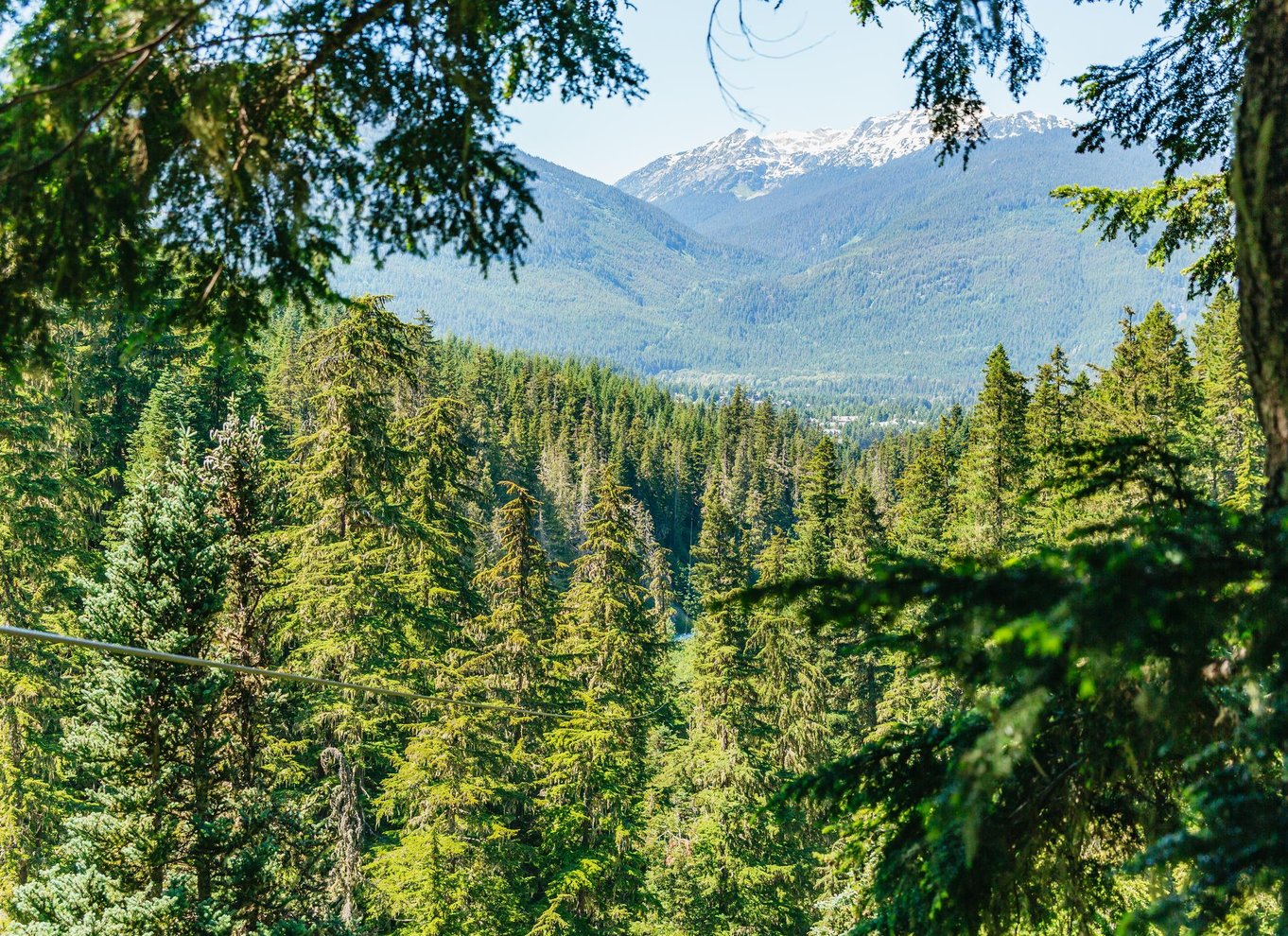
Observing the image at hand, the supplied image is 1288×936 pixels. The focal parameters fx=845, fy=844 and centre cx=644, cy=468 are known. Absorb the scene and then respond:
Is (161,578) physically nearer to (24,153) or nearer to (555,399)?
(24,153)

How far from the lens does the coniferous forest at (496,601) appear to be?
7.66 feet

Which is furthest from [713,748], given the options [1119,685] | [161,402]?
[161,402]

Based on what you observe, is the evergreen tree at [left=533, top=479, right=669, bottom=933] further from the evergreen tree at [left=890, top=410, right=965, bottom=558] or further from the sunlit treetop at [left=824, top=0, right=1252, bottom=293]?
the evergreen tree at [left=890, top=410, right=965, bottom=558]

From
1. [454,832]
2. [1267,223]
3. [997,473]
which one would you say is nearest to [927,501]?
[997,473]

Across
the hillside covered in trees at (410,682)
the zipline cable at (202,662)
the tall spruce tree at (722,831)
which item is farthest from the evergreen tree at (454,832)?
the zipline cable at (202,662)

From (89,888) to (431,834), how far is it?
519 cm

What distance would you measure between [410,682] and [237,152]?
13.1 m

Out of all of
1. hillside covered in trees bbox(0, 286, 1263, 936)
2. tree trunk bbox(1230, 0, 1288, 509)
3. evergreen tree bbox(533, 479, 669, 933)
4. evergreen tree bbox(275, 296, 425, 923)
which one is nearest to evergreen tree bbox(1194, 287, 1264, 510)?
hillside covered in trees bbox(0, 286, 1263, 936)

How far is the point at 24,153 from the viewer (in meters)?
2.84

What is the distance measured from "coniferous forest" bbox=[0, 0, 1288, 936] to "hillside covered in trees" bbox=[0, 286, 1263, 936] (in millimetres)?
85

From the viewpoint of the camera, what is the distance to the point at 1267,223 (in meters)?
2.62

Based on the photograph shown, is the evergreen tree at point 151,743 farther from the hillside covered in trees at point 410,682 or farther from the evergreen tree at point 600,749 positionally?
the evergreen tree at point 600,749

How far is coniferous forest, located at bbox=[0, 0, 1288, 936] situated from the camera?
91.9 inches

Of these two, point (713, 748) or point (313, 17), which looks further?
point (713, 748)
